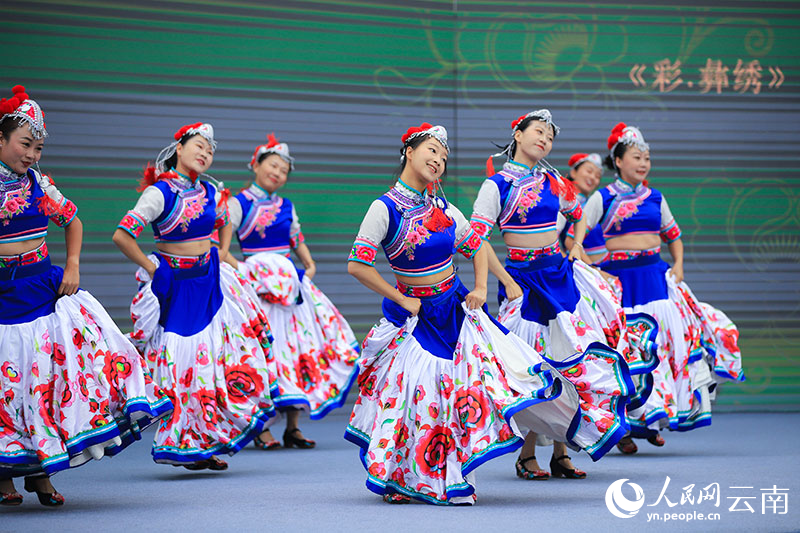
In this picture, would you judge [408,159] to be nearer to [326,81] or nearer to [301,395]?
[301,395]

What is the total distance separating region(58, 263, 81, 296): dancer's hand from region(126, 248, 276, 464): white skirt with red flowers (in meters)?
0.83

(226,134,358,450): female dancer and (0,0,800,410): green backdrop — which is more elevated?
(0,0,800,410): green backdrop

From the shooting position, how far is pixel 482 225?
14.4 feet

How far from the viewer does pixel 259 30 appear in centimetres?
700

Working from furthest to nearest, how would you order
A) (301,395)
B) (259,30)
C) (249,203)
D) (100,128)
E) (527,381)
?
(259,30), (100,128), (249,203), (301,395), (527,381)

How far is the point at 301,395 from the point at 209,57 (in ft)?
8.50

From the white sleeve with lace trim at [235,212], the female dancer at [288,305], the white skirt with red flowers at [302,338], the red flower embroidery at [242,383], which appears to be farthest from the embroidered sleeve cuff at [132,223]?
the white sleeve with lace trim at [235,212]

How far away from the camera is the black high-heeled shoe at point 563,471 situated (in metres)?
4.30

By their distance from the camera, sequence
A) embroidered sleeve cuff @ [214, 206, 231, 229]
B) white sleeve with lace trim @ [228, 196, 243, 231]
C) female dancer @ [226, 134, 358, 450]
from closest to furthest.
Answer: embroidered sleeve cuff @ [214, 206, 231, 229]
female dancer @ [226, 134, 358, 450]
white sleeve with lace trim @ [228, 196, 243, 231]

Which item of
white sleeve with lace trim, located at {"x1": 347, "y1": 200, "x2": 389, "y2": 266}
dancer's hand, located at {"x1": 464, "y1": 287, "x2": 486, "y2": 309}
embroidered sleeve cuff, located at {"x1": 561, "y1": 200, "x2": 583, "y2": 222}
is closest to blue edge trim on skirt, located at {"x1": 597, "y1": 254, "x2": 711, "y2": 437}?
embroidered sleeve cuff, located at {"x1": 561, "y1": 200, "x2": 583, "y2": 222}

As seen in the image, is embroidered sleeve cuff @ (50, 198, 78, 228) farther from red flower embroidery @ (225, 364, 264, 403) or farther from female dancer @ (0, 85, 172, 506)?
red flower embroidery @ (225, 364, 264, 403)

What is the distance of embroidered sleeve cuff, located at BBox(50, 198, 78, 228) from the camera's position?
3.97 metres

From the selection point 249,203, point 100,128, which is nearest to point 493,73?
point 249,203

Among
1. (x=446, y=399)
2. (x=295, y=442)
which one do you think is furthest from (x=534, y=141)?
(x=295, y=442)
